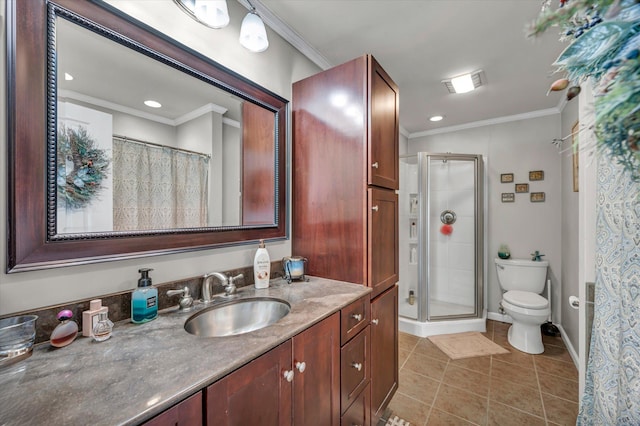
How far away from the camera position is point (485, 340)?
269 centimetres

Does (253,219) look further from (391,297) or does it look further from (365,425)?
(365,425)

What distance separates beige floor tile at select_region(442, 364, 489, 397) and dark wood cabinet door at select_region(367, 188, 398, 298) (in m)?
1.04

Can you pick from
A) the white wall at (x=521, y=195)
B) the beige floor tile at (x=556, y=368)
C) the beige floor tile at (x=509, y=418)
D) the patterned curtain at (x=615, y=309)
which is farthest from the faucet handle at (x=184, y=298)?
the white wall at (x=521, y=195)

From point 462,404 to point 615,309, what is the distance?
1495 millimetres

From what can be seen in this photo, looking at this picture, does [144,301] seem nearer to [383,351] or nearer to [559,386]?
[383,351]

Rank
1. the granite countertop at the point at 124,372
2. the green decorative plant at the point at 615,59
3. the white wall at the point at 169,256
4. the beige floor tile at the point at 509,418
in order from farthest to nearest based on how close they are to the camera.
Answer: the beige floor tile at the point at 509,418
the white wall at the point at 169,256
the granite countertop at the point at 124,372
the green decorative plant at the point at 615,59

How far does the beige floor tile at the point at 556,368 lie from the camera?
209cm

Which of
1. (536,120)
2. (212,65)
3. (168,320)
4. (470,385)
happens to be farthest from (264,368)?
(536,120)

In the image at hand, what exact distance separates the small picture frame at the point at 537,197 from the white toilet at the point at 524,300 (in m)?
0.71

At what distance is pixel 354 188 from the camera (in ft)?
4.86

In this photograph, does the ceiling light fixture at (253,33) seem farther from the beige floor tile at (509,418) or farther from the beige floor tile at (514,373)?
the beige floor tile at (514,373)

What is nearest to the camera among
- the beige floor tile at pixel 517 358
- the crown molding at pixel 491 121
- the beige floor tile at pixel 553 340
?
the beige floor tile at pixel 517 358

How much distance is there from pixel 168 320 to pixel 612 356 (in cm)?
145

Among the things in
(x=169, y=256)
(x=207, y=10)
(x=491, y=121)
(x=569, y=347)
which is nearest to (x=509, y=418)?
(x=569, y=347)
